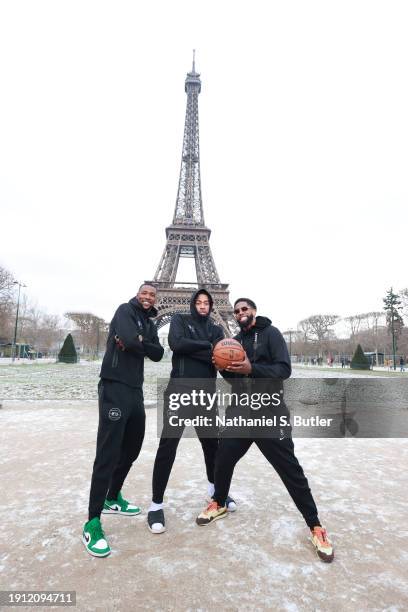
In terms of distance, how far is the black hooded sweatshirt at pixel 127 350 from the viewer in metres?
2.91

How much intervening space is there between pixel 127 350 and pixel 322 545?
204 centimetres

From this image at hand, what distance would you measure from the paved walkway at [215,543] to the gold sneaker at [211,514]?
7 centimetres

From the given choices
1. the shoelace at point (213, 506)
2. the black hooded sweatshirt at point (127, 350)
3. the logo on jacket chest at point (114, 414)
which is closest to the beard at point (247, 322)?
the black hooded sweatshirt at point (127, 350)

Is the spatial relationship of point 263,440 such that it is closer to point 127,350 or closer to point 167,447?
point 167,447

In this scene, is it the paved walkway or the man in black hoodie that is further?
the man in black hoodie

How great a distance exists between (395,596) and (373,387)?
1522 centimetres

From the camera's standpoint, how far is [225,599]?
80.5 inches

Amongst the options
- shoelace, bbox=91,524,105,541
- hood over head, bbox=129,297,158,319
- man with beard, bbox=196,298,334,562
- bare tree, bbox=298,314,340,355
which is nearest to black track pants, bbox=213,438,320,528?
man with beard, bbox=196,298,334,562

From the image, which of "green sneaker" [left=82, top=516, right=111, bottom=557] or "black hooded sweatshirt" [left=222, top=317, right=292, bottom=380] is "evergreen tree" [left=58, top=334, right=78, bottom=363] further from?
"black hooded sweatshirt" [left=222, top=317, right=292, bottom=380]

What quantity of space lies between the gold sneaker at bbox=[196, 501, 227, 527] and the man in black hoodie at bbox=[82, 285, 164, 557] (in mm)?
610

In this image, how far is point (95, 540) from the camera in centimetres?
256

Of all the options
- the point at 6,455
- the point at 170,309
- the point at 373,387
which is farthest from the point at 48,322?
the point at 6,455

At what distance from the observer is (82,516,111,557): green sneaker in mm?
2480

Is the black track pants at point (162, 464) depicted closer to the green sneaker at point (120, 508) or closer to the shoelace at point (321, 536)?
the green sneaker at point (120, 508)
